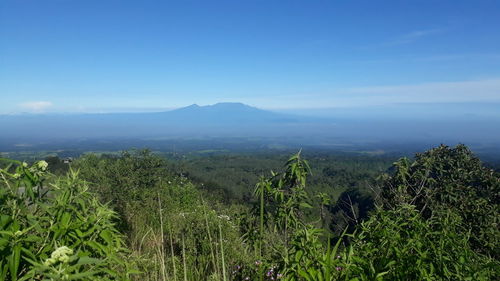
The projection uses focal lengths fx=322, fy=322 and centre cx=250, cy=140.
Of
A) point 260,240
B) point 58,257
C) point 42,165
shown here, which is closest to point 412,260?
point 260,240

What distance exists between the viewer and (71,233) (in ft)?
5.80

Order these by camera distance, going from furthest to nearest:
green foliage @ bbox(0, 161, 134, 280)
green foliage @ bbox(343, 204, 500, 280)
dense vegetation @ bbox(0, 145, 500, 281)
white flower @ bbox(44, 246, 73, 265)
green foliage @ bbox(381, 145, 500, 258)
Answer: green foliage @ bbox(381, 145, 500, 258), green foliage @ bbox(343, 204, 500, 280), dense vegetation @ bbox(0, 145, 500, 281), green foliage @ bbox(0, 161, 134, 280), white flower @ bbox(44, 246, 73, 265)

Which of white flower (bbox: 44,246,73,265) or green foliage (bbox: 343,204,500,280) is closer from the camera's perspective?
white flower (bbox: 44,246,73,265)

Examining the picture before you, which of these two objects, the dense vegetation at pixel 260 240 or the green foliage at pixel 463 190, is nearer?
the dense vegetation at pixel 260 240

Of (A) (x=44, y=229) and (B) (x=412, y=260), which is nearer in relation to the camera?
(A) (x=44, y=229)

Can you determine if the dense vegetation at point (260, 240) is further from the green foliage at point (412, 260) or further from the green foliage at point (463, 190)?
the green foliage at point (463, 190)

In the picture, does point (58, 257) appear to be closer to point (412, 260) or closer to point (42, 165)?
point (42, 165)

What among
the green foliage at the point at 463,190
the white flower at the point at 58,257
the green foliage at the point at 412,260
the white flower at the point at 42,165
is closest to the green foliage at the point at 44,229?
the white flower at the point at 42,165

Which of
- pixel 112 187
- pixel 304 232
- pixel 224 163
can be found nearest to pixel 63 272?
pixel 304 232

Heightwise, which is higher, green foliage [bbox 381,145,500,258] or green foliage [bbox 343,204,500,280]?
green foliage [bbox 343,204,500,280]

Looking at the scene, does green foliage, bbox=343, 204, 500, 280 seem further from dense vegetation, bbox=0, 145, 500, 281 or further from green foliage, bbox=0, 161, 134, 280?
green foliage, bbox=0, 161, 134, 280

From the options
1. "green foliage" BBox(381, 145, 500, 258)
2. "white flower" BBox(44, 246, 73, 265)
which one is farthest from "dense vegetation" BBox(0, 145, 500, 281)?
"green foliage" BBox(381, 145, 500, 258)

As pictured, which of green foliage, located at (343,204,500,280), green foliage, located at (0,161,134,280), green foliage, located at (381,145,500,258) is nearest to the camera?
green foliage, located at (0,161,134,280)

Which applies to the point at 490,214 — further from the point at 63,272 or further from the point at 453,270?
the point at 63,272
